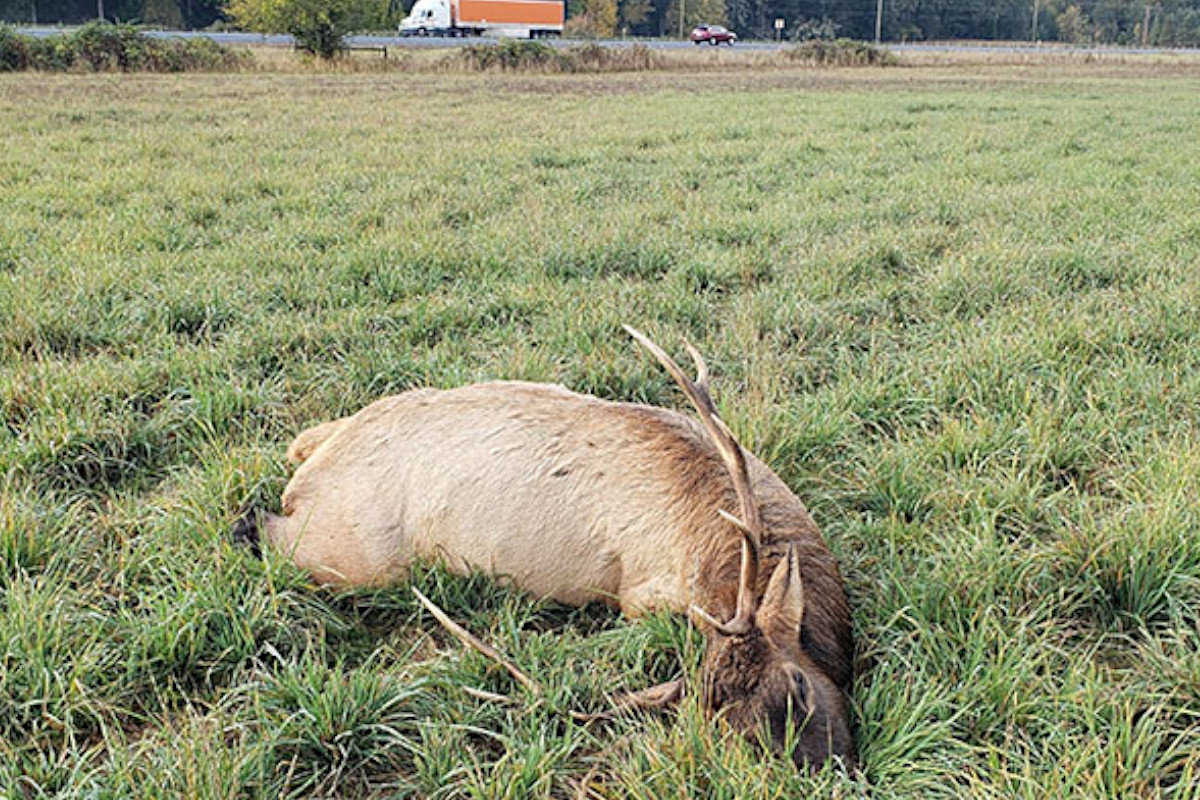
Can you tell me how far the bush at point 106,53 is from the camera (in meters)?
22.6

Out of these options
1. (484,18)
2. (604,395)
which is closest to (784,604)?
(604,395)

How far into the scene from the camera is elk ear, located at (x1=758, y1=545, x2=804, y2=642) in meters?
2.00

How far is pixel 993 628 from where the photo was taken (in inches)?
94.6

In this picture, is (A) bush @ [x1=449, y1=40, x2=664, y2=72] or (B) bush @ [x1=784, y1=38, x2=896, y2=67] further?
(B) bush @ [x1=784, y1=38, x2=896, y2=67]

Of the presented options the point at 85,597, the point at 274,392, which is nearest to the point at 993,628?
the point at 85,597

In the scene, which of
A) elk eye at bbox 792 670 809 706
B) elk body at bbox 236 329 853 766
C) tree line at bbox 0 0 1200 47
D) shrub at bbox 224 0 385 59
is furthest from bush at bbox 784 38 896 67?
tree line at bbox 0 0 1200 47

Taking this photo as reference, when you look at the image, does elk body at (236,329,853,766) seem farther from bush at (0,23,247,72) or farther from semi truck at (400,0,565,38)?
semi truck at (400,0,565,38)

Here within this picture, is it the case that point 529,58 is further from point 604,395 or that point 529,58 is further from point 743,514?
point 743,514

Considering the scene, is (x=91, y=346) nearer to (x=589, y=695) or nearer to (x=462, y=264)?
(x=462, y=264)

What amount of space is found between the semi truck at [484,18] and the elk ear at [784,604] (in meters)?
57.6

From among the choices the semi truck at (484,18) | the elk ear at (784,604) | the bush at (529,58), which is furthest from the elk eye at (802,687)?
the semi truck at (484,18)

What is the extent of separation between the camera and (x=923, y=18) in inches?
3280

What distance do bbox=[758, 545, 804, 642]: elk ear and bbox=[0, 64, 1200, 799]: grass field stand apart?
25cm

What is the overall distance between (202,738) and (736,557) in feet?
4.25
